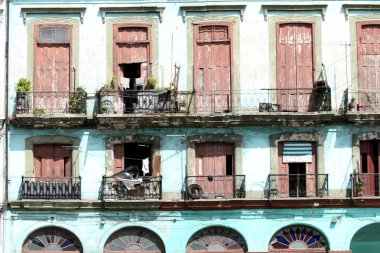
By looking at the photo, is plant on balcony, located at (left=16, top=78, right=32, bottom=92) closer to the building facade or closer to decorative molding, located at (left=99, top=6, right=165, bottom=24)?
the building facade

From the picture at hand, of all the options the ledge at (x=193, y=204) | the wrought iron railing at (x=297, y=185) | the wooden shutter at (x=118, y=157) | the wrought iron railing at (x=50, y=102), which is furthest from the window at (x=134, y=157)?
the wrought iron railing at (x=297, y=185)

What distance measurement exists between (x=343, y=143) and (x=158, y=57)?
7991mm

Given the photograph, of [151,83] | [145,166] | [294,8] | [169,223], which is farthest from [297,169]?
[151,83]

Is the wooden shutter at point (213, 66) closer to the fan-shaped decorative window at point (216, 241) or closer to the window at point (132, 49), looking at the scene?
the window at point (132, 49)

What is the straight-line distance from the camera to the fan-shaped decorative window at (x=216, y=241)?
3328 cm

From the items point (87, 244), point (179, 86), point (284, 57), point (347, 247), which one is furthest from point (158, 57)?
point (347, 247)

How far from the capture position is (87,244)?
33.1 m

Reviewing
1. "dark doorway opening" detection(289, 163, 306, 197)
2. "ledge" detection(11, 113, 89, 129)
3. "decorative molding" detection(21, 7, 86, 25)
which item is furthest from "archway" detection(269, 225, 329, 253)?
"decorative molding" detection(21, 7, 86, 25)

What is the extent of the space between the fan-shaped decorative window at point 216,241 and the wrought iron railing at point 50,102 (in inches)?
261

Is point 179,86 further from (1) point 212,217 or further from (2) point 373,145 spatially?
(2) point 373,145

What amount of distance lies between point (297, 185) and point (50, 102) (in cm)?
1014

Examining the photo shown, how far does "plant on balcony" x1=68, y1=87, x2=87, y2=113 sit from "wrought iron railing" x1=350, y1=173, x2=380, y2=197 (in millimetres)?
10795

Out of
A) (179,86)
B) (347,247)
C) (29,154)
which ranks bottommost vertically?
(347,247)

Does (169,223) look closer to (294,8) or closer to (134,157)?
(134,157)
